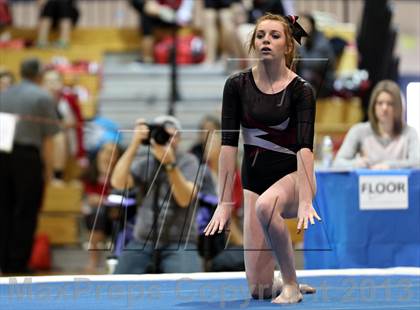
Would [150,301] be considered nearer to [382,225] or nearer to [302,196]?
[302,196]

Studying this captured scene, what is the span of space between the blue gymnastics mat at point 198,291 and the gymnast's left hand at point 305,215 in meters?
0.36

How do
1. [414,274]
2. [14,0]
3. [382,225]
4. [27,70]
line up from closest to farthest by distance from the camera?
[414,274] < [382,225] < [27,70] < [14,0]

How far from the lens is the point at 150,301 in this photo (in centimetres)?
504

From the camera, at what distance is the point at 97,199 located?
30.1ft

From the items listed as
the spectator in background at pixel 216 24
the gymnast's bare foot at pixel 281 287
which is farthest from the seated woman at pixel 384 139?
the spectator in background at pixel 216 24

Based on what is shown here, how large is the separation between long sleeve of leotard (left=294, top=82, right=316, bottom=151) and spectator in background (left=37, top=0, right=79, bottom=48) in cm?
769

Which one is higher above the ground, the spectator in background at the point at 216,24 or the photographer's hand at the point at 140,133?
the spectator in background at the point at 216,24

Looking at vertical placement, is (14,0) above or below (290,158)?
above

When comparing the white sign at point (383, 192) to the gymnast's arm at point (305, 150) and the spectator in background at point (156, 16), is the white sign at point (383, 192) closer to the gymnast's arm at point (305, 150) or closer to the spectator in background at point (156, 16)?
the gymnast's arm at point (305, 150)

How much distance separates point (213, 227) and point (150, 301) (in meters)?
0.51

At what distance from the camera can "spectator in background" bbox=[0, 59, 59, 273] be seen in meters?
9.20

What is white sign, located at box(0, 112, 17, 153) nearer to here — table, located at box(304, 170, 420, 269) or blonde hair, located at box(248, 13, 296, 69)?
table, located at box(304, 170, 420, 269)

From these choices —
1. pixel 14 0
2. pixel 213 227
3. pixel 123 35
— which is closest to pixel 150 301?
pixel 213 227

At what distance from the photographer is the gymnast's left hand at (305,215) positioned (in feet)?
15.0
